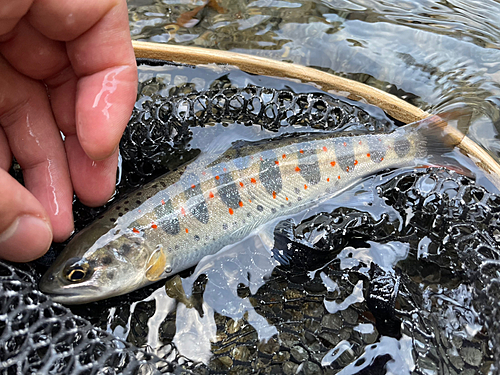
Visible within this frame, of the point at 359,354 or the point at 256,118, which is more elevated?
the point at 256,118

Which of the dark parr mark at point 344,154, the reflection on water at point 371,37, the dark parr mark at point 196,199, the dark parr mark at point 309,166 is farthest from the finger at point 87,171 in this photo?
the reflection on water at point 371,37

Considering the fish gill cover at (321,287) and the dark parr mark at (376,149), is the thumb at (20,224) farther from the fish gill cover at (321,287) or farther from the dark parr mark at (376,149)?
the dark parr mark at (376,149)

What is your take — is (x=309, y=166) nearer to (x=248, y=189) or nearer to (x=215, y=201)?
(x=248, y=189)

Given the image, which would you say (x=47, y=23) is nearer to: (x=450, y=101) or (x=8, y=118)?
(x=8, y=118)

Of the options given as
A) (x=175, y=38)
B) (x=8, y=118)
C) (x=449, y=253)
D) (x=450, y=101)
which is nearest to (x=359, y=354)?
(x=449, y=253)

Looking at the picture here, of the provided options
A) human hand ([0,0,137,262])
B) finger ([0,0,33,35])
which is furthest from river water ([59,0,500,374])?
finger ([0,0,33,35])
